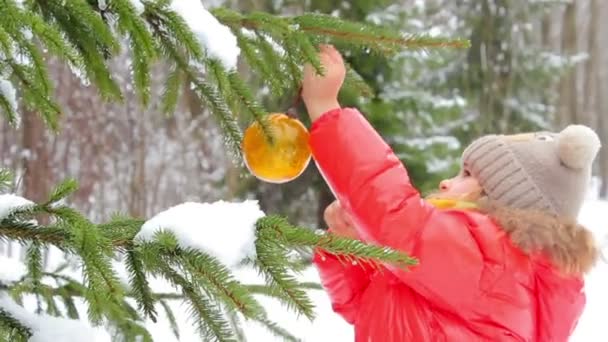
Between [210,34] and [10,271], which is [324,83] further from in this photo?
[10,271]

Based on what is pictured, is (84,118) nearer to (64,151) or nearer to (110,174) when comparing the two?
(64,151)

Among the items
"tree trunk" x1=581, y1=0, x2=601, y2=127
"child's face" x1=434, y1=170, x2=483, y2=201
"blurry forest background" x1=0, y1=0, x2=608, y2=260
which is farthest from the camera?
"tree trunk" x1=581, y1=0, x2=601, y2=127

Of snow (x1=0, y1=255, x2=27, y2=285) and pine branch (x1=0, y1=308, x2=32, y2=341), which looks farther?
snow (x1=0, y1=255, x2=27, y2=285)

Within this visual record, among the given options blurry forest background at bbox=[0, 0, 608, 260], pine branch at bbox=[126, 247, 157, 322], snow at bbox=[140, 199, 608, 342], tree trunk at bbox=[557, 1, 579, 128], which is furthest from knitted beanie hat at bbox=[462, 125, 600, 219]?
tree trunk at bbox=[557, 1, 579, 128]

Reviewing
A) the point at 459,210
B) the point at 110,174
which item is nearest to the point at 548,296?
the point at 459,210

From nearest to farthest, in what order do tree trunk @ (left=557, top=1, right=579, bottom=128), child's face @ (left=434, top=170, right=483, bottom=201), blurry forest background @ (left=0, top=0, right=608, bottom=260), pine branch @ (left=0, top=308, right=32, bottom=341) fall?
pine branch @ (left=0, top=308, right=32, bottom=341), child's face @ (left=434, top=170, right=483, bottom=201), blurry forest background @ (left=0, top=0, right=608, bottom=260), tree trunk @ (left=557, top=1, right=579, bottom=128)

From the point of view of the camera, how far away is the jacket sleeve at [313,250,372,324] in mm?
2092

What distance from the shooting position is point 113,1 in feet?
5.49

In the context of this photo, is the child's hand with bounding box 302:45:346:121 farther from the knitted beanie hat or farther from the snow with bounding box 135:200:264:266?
the snow with bounding box 135:200:264:266

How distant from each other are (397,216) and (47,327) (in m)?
0.77

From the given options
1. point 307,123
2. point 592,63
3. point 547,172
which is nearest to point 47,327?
point 547,172

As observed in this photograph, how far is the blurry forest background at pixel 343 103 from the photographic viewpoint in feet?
26.6

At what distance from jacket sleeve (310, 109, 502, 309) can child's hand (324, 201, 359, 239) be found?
0.56 feet

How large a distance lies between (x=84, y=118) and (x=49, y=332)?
8762mm
